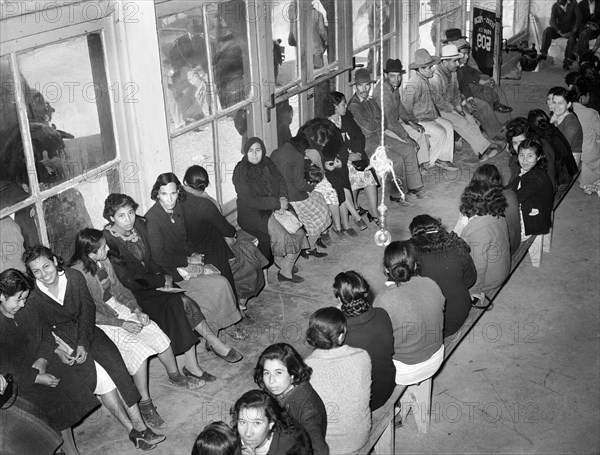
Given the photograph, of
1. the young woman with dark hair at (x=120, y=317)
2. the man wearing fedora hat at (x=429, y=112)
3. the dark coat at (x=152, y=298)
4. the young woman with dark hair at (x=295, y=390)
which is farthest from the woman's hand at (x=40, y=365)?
the man wearing fedora hat at (x=429, y=112)

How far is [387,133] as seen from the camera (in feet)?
29.8

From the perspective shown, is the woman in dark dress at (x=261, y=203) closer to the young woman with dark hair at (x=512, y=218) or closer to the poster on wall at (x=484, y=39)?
the young woman with dark hair at (x=512, y=218)

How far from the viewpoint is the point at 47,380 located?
188 inches

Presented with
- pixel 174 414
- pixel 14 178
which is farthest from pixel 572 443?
Answer: pixel 14 178

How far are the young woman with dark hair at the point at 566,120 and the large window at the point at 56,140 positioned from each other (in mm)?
4676

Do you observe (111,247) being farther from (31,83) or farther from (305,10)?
(305,10)

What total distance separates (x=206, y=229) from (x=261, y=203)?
2.44ft

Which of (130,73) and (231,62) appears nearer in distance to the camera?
(130,73)

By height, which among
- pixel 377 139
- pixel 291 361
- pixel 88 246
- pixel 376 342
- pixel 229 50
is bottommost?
pixel 377 139

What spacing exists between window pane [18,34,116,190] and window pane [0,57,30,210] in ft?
0.39

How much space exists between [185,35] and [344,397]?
12.0ft

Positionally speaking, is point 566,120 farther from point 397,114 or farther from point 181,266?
point 181,266

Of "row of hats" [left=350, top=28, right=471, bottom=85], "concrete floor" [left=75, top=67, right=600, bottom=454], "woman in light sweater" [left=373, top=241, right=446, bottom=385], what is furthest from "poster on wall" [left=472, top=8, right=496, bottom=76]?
"woman in light sweater" [left=373, top=241, right=446, bottom=385]

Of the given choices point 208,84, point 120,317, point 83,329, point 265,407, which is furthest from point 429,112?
point 265,407
